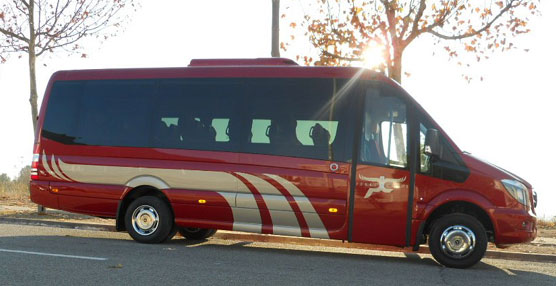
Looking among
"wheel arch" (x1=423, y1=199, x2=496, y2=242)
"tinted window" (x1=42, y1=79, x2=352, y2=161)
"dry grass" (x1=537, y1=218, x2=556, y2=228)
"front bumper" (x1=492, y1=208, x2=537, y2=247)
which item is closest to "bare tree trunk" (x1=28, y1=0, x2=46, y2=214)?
"tinted window" (x1=42, y1=79, x2=352, y2=161)

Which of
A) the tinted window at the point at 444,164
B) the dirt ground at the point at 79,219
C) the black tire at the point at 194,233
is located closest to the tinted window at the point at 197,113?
the black tire at the point at 194,233

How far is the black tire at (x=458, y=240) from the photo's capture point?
9.41m

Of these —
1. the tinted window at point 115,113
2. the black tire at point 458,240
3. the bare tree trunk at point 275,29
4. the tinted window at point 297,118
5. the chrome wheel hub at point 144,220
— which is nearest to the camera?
the black tire at point 458,240

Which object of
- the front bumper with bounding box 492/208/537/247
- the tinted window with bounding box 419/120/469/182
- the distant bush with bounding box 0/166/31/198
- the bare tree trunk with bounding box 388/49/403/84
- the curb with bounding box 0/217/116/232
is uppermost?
the bare tree trunk with bounding box 388/49/403/84

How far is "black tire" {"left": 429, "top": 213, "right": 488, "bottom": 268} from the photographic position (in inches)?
370

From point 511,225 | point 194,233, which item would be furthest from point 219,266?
point 511,225

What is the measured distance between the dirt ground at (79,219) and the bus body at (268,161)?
2.31 m

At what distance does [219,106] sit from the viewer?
1098 centimetres

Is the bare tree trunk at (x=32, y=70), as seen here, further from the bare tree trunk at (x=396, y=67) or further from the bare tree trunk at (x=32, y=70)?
the bare tree trunk at (x=396, y=67)

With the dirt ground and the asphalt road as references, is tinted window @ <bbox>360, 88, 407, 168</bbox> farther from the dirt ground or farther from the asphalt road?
the dirt ground

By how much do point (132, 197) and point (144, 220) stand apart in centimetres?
46

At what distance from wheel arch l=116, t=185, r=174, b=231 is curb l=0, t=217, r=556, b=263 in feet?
5.79

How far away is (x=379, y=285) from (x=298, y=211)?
2.73 meters

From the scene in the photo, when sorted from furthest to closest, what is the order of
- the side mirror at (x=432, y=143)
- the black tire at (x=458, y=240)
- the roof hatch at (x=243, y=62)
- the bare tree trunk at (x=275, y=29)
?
the bare tree trunk at (x=275, y=29)
the roof hatch at (x=243, y=62)
the side mirror at (x=432, y=143)
the black tire at (x=458, y=240)
